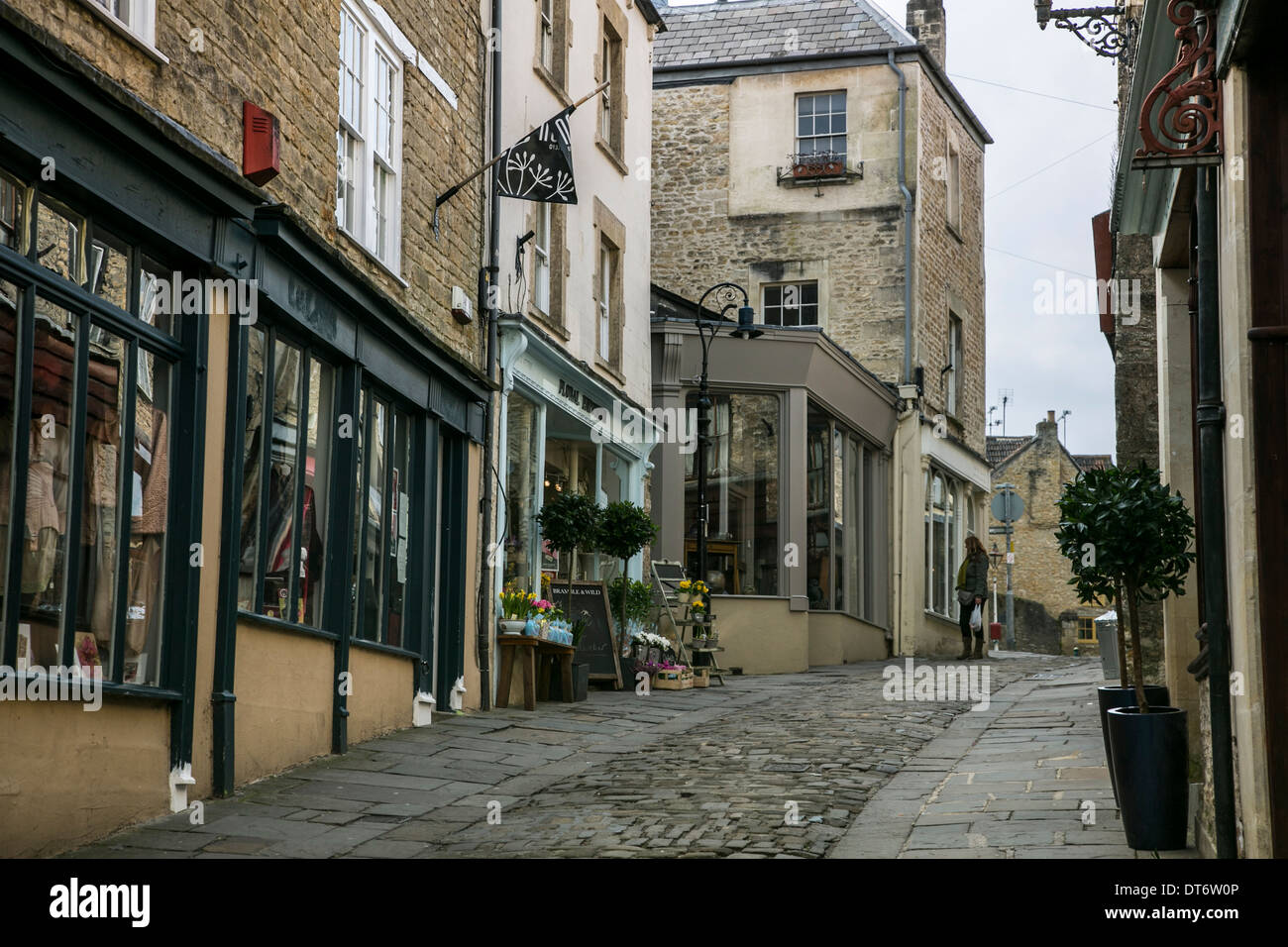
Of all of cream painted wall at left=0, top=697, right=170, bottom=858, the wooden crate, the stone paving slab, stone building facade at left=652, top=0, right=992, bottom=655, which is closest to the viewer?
cream painted wall at left=0, top=697, right=170, bottom=858

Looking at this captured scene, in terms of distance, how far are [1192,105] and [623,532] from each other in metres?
10.3

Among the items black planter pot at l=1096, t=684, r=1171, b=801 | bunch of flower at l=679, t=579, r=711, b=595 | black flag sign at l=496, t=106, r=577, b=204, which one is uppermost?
black flag sign at l=496, t=106, r=577, b=204

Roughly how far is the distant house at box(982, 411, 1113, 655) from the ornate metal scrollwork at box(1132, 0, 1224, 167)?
49.4 meters

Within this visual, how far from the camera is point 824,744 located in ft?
40.9

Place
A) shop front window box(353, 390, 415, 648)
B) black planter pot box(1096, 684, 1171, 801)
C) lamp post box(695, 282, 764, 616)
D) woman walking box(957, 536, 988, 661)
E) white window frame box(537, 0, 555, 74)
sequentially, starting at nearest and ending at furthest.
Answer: black planter pot box(1096, 684, 1171, 801) → shop front window box(353, 390, 415, 648) → white window frame box(537, 0, 555, 74) → lamp post box(695, 282, 764, 616) → woman walking box(957, 536, 988, 661)

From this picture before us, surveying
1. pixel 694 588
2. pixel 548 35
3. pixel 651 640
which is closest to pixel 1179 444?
pixel 651 640

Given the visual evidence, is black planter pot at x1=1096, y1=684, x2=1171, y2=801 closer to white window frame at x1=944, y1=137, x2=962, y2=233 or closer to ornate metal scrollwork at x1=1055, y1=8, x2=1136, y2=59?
ornate metal scrollwork at x1=1055, y1=8, x2=1136, y2=59

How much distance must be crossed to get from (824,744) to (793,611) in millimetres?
10033

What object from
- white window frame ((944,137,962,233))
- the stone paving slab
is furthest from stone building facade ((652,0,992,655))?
the stone paving slab

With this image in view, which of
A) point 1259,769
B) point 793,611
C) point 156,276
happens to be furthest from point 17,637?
point 793,611

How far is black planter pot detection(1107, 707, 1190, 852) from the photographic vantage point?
7.93m

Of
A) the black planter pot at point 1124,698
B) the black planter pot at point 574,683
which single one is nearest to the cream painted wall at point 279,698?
the black planter pot at point 574,683
